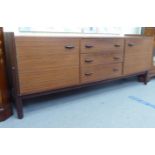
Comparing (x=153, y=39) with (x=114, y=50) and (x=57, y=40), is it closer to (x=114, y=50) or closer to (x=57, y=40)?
(x=114, y=50)

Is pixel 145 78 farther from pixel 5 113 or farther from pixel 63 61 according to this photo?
pixel 5 113

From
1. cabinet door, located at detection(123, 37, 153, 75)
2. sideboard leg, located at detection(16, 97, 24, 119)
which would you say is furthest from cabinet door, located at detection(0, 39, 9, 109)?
cabinet door, located at detection(123, 37, 153, 75)

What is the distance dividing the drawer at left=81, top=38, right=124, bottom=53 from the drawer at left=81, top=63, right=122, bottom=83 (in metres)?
0.18

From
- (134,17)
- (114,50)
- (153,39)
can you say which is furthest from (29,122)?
(153,39)

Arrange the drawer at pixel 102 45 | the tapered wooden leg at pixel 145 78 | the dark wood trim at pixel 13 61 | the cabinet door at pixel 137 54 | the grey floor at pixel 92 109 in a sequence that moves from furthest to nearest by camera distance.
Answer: the tapered wooden leg at pixel 145 78 < the cabinet door at pixel 137 54 < the drawer at pixel 102 45 < the grey floor at pixel 92 109 < the dark wood trim at pixel 13 61

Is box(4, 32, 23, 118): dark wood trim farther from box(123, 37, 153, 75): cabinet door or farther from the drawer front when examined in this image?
box(123, 37, 153, 75): cabinet door

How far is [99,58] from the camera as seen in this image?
1.85 metres

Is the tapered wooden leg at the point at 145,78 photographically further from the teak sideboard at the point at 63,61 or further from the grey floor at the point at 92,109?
the teak sideboard at the point at 63,61

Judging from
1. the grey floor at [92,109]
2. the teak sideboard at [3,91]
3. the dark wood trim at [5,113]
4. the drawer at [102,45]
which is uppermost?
the drawer at [102,45]

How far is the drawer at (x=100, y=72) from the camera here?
70.2 inches

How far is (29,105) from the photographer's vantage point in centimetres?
177

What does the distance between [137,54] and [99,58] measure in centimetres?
69

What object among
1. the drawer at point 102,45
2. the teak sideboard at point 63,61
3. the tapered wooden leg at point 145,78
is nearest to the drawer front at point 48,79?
the teak sideboard at point 63,61

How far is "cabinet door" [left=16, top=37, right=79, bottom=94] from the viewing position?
4.52 feet
